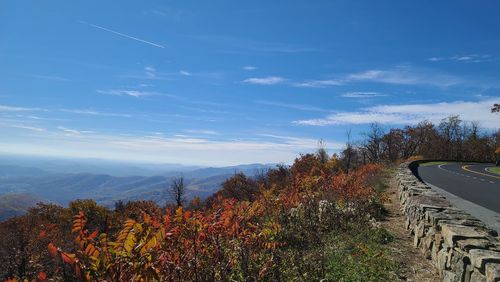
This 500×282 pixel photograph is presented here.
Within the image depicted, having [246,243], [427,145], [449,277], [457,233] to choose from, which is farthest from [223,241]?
[427,145]

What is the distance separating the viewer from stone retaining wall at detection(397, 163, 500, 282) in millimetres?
4497

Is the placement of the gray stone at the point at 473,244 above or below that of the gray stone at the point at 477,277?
above

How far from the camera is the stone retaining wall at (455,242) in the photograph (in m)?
4.50

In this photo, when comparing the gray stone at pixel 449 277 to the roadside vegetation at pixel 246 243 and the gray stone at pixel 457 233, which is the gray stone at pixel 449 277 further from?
the roadside vegetation at pixel 246 243

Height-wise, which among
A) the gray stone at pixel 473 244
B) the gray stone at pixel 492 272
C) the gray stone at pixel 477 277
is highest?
the gray stone at pixel 473 244

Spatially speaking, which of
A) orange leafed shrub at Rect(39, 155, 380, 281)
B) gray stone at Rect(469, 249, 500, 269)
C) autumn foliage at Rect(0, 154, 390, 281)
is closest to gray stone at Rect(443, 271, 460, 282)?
gray stone at Rect(469, 249, 500, 269)

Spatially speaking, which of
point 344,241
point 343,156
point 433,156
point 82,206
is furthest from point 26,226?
point 433,156

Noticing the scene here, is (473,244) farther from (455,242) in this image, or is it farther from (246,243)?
(246,243)

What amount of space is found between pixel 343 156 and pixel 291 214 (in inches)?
2524

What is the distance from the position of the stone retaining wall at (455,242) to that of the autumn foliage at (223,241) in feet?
5.61

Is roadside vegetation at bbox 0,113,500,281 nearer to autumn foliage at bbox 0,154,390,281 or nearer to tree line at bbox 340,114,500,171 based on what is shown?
autumn foliage at bbox 0,154,390,281

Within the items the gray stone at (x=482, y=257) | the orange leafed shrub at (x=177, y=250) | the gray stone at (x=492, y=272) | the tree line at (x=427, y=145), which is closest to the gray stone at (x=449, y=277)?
the gray stone at (x=482, y=257)

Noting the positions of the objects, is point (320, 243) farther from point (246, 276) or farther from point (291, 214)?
point (246, 276)

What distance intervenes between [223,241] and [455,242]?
140 inches
